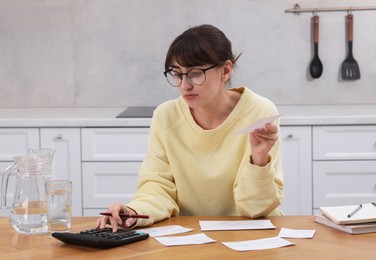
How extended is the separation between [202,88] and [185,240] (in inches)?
23.5

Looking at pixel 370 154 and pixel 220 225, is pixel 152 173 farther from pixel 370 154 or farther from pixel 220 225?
pixel 370 154

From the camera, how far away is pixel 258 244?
75.2 inches

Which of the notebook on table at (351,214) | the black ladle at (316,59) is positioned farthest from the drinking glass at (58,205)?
the black ladle at (316,59)

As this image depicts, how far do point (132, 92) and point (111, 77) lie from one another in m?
0.15

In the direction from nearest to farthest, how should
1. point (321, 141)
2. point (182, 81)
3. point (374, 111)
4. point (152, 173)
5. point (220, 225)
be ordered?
point (220, 225) < point (182, 81) < point (152, 173) < point (321, 141) < point (374, 111)

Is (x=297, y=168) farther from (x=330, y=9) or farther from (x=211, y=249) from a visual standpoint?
(x=211, y=249)

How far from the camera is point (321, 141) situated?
144 inches

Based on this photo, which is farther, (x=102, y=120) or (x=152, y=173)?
(x=102, y=120)

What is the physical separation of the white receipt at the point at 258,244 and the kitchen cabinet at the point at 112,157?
6.02ft

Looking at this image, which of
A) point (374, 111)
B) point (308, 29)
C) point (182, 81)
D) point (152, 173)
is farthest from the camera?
point (308, 29)

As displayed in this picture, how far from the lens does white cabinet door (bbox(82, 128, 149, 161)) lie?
3725 millimetres

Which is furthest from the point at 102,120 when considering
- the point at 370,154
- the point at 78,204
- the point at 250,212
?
the point at 250,212

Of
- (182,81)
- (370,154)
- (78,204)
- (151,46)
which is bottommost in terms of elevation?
(78,204)

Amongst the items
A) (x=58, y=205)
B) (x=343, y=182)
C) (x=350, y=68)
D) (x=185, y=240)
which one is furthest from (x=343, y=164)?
(x=58, y=205)
